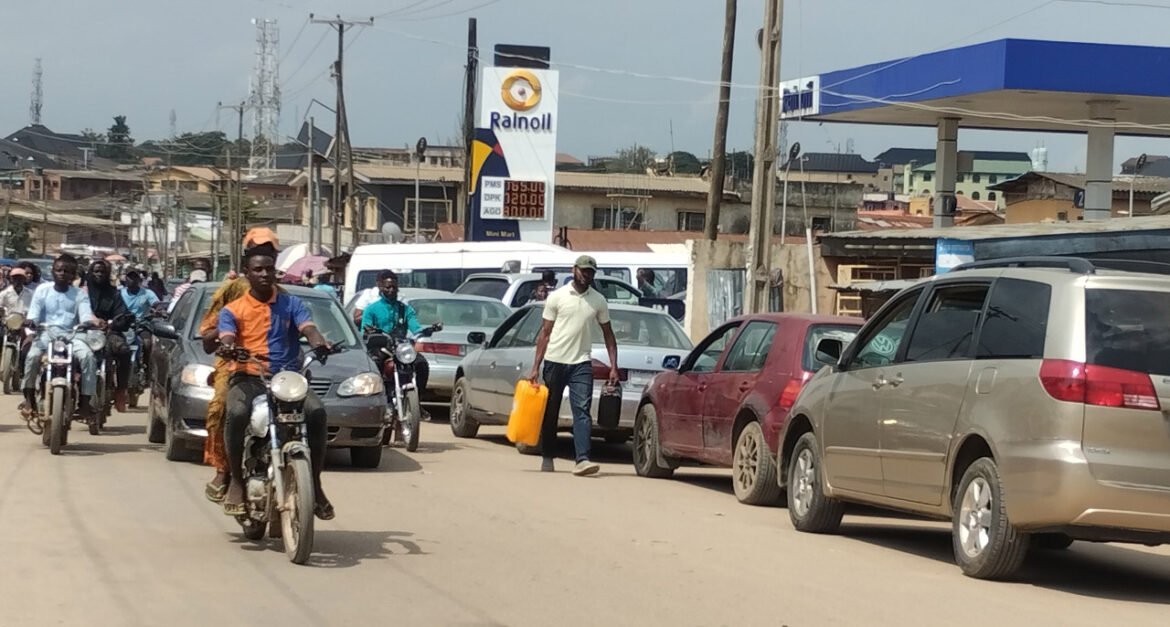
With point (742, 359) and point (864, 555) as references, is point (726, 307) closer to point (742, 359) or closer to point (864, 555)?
point (742, 359)

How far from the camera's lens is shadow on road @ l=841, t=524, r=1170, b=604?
30.1 ft

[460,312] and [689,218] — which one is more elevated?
[689,218]

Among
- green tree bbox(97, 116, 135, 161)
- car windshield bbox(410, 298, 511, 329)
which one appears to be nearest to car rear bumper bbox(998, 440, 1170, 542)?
car windshield bbox(410, 298, 511, 329)

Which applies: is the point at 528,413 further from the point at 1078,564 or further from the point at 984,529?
the point at 984,529

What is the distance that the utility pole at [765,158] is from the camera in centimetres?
2169

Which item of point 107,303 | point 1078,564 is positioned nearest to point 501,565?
point 1078,564

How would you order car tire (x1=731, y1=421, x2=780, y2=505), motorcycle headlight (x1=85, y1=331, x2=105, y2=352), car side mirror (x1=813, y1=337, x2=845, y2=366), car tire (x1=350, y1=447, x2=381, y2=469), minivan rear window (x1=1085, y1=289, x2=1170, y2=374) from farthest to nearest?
motorcycle headlight (x1=85, y1=331, x2=105, y2=352), car tire (x1=350, y1=447, x2=381, y2=469), car tire (x1=731, y1=421, x2=780, y2=505), car side mirror (x1=813, y1=337, x2=845, y2=366), minivan rear window (x1=1085, y1=289, x2=1170, y2=374)

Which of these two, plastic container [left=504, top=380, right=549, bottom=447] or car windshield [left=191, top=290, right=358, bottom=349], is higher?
car windshield [left=191, top=290, right=358, bottom=349]

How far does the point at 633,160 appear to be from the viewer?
88625 millimetres

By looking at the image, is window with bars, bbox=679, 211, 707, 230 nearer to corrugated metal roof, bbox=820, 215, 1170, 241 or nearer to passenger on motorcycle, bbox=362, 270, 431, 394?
corrugated metal roof, bbox=820, 215, 1170, 241

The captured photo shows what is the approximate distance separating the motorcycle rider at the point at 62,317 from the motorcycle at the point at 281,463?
641 cm

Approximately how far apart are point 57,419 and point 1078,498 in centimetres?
948

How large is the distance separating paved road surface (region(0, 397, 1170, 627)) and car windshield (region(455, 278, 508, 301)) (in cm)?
1306

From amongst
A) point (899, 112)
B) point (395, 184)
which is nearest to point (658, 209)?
point (395, 184)
